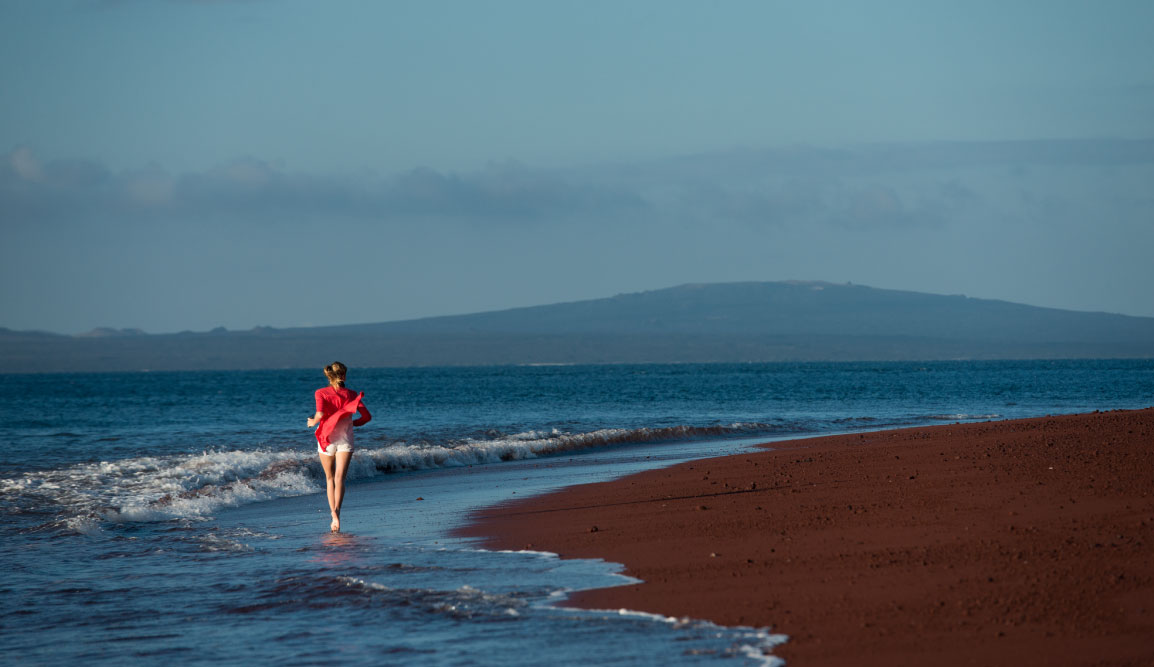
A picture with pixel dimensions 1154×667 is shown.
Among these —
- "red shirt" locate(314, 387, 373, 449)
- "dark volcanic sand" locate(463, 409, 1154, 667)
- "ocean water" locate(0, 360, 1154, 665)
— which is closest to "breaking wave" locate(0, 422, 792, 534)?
"ocean water" locate(0, 360, 1154, 665)

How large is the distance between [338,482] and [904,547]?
20.6 feet

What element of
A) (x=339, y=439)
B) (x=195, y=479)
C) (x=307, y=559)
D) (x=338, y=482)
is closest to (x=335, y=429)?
(x=339, y=439)

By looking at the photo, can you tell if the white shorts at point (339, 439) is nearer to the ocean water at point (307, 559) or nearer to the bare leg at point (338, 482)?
the bare leg at point (338, 482)

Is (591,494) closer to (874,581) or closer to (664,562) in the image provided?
(664,562)

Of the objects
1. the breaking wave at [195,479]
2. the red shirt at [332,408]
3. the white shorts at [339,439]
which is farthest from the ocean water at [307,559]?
the red shirt at [332,408]

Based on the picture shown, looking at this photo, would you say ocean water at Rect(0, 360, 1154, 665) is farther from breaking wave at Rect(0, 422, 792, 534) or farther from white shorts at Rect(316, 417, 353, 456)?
white shorts at Rect(316, 417, 353, 456)

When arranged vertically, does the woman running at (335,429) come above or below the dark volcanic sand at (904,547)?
above

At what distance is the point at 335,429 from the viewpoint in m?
12.1

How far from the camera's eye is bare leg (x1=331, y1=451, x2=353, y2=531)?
12.0 meters

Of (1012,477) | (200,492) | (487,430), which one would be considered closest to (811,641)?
(1012,477)

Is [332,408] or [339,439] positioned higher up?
[332,408]

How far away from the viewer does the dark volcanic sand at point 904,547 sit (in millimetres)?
6520

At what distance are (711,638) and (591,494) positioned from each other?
298 inches

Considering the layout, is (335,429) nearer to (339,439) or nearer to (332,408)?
(339,439)
